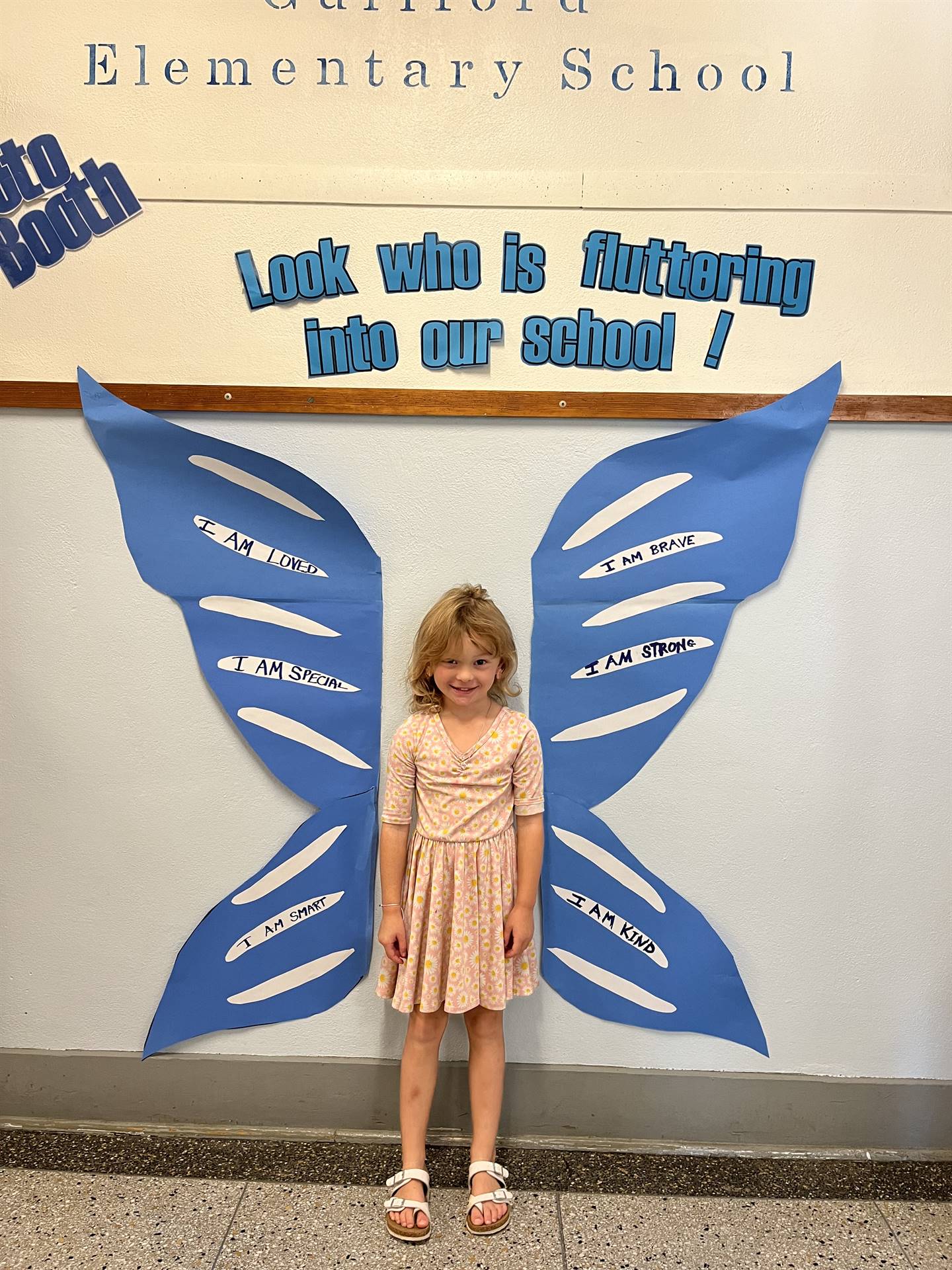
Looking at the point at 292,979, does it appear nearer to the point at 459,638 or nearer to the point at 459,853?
the point at 459,853

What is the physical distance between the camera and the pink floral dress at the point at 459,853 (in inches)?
65.2

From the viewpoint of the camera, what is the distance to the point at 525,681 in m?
1.79

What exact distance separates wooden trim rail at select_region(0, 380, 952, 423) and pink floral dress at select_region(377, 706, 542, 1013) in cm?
60

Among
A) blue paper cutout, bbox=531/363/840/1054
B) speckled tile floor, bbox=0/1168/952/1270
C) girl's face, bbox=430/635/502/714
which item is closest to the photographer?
speckled tile floor, bbox=0/1168/952/1270

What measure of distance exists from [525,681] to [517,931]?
473mm

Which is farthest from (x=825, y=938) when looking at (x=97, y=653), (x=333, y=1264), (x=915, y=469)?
(x=97, y=653)

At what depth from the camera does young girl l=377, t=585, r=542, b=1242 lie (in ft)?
5.42

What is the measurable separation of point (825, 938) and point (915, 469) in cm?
95

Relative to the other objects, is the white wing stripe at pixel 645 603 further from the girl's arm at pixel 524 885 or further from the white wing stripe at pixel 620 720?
the girl's arm at pixel 524 885

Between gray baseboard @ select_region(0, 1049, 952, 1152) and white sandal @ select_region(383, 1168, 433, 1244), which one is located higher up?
gray baseboard @ select_region(0, 1049, 952, 1152)

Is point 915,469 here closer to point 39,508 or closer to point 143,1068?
point 39,508

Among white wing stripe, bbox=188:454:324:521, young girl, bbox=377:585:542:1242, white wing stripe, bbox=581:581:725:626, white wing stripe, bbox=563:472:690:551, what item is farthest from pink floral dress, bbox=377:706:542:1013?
white wing stripe, bbox=188:454:324:521

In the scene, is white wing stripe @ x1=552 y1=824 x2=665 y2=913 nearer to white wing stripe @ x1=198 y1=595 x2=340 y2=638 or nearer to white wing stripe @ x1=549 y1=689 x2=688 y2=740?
white wing stripe @ x1=549 y1=689 x2=688 y2=740

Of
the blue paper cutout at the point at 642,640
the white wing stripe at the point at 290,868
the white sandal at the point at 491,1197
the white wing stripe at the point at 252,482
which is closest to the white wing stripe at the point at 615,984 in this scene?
the blue paper cutout at the point at 642,640
